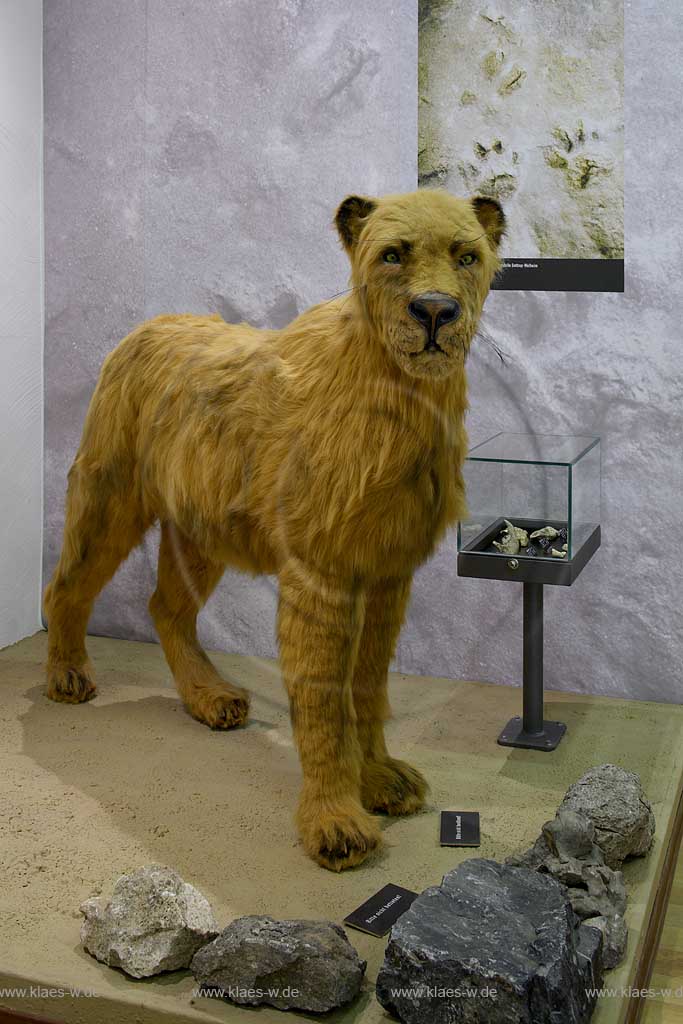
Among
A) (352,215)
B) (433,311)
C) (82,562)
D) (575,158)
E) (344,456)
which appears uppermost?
(575,158)

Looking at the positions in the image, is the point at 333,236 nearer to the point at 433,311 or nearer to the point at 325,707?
the point at 433,311

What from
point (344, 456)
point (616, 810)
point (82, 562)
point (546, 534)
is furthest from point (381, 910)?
point (82, 562)

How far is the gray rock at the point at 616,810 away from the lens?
2289 mm

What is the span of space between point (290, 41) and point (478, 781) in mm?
1985

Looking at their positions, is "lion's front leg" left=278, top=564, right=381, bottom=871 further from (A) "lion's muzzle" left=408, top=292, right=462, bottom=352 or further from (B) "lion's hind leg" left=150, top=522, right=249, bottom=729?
(B) "lion's hind leg" left=150, top=522, right=249, bottom=729

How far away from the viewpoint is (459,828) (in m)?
2.43

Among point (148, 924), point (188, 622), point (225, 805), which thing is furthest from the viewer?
point (188, 622)

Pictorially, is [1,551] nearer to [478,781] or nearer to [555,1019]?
[478,781]

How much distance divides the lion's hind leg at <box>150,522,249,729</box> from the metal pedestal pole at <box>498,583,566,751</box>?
2.37 feet

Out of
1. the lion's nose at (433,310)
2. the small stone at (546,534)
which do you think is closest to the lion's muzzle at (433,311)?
the lion's nose at (433,310)

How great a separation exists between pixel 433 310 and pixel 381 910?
1.10m

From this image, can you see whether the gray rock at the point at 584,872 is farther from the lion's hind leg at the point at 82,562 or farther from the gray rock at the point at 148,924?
the lion's hind leg at the point at 82,562

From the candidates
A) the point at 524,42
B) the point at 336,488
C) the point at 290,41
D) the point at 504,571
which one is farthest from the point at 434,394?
the point at 290,41

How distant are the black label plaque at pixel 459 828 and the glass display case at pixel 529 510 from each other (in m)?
0.58
